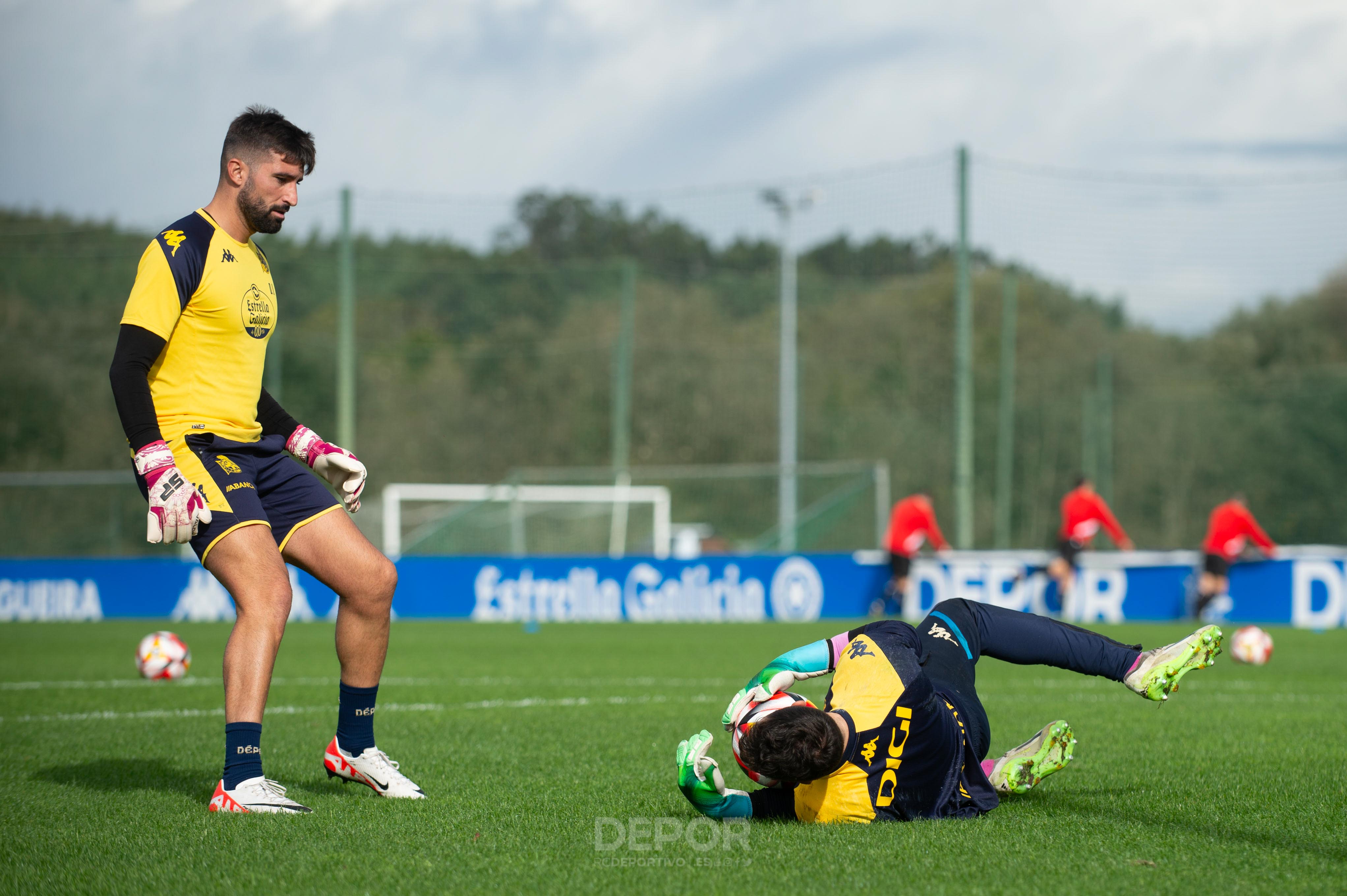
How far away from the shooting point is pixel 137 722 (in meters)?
6.61

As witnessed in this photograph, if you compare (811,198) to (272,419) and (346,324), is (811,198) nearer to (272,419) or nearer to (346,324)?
(346,324)

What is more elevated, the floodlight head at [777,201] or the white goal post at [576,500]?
the floodlight head at [777,201]

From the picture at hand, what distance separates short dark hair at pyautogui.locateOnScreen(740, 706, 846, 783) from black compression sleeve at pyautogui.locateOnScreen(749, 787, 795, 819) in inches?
16.8

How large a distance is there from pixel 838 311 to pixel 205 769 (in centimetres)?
2232

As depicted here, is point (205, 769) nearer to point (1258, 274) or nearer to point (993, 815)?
point (993, 815)

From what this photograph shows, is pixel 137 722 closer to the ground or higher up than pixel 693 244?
closer to the ground

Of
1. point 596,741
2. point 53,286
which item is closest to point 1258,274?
point 596,741

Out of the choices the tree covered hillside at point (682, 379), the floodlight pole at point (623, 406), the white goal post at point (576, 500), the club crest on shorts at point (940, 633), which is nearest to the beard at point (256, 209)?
the club crest on shorts at point (940, 633)

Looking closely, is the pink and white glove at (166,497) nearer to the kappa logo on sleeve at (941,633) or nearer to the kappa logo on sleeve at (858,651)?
the kappa logo on sleeve at (858,651)

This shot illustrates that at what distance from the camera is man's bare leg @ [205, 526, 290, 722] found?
4.09 metres

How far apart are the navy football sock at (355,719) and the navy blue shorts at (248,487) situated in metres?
0.59

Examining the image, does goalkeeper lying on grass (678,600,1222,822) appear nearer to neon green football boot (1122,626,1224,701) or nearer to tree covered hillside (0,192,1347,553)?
neon green football boot (1122,626,1224,701)

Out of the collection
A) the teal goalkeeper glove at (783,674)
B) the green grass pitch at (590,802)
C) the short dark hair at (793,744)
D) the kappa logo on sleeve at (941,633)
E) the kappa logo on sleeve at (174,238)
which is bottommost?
the green grass pitch at (590,802)

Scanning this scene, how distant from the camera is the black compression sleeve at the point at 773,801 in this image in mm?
4020
